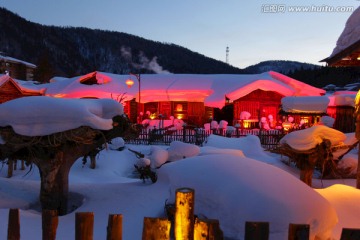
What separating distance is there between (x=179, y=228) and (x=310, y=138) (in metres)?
7.19

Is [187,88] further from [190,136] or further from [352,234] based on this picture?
[352,234]

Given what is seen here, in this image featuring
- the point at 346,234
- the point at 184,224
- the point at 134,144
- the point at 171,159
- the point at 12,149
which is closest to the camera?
the point at 346,234

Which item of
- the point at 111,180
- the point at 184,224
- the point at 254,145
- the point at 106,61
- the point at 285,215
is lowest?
the point at 111,180

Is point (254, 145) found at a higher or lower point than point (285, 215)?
lower

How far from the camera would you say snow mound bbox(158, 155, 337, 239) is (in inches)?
148

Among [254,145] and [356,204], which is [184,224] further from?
[254,145]

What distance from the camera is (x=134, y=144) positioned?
18859 millimetres

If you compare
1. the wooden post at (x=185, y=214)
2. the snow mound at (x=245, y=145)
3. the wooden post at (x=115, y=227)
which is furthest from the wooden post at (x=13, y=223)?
the snow mound at (x=245, y=145)

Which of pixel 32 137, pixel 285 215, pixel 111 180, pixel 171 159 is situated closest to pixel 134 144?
pixel 111 180

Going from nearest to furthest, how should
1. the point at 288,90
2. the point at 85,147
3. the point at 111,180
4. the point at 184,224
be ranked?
the point at 184,224, the point at 85,147, the point at 111,180, the point at 288,90

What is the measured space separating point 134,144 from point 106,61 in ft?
293

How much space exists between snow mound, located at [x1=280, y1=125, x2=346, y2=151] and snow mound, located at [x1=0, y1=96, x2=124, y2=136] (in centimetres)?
563

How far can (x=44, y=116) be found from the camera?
5.43 m

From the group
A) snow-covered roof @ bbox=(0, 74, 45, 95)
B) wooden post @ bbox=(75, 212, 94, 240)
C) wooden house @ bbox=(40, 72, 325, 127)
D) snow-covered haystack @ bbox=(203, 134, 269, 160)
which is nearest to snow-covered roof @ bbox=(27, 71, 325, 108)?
wooden house @ bbox=(40, 72, 325, 127)
